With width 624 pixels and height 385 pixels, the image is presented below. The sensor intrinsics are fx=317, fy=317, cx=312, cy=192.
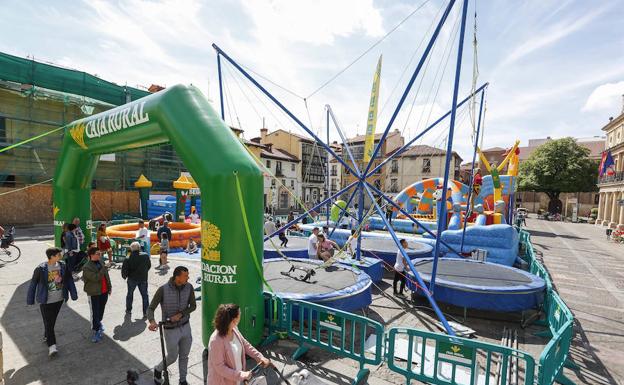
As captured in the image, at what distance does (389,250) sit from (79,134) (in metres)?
11.6

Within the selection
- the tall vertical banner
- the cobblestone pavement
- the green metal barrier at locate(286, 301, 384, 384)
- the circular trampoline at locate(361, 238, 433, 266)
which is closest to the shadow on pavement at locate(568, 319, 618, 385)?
the cobblestone pavement

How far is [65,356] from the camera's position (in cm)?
547

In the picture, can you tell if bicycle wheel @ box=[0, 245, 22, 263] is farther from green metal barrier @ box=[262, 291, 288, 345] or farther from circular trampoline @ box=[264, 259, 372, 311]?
green metal barrier @ box=[262, 291, 288, 345]

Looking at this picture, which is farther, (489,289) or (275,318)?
(489,289)

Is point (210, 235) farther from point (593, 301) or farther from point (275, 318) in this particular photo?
point (593, 301)

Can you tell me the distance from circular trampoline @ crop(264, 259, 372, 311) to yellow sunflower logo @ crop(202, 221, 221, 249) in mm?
2002

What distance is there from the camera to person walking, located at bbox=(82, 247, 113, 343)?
578cm

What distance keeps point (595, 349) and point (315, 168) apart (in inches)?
1941

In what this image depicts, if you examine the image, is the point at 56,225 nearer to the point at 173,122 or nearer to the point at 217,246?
the point at 173,122

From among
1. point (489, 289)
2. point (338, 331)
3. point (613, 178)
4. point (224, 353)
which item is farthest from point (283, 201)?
point (224, 353)

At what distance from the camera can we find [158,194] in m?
30.6

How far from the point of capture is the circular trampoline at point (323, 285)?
281 inches

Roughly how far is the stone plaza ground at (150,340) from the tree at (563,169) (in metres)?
40.0

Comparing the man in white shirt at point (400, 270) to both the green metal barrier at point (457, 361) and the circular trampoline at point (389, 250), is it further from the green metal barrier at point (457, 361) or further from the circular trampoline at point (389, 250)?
the green metal barrier at point (457, 361)
